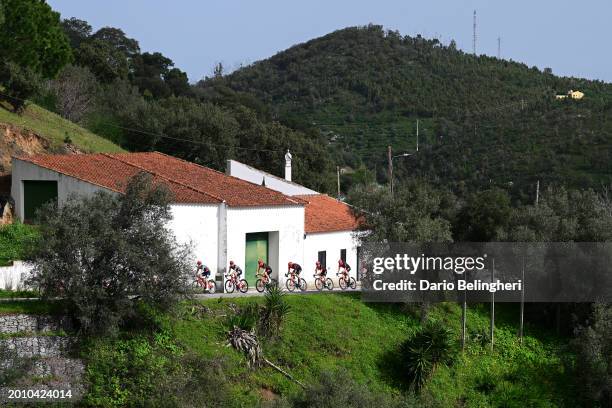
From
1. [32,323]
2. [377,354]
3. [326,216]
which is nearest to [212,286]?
[377,354]

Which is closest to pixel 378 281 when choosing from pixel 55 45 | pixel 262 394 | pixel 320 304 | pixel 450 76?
pixel 320 304

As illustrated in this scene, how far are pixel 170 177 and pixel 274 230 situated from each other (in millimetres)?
4565

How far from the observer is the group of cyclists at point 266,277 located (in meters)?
31.7

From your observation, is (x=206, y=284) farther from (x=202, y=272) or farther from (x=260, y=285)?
(x=260, y=285)

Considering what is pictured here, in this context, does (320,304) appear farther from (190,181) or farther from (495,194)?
(495,194)

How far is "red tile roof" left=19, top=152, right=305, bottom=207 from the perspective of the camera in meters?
32.8

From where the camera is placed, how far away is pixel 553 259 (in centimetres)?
3525

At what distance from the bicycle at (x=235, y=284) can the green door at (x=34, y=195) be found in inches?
284

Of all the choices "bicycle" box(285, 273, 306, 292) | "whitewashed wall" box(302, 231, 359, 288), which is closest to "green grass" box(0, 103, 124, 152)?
"whitewashed wall" box(302, 231, 359, 288)

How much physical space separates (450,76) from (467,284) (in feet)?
233

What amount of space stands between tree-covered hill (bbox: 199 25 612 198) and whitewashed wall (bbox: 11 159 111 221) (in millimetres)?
33456

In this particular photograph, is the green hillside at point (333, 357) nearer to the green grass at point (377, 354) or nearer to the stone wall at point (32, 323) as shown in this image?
the green grass at point (377, 354)

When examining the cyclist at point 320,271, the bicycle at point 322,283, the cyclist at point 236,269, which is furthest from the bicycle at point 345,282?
the cyclist at point 236,269

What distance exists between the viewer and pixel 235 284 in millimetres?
32000
